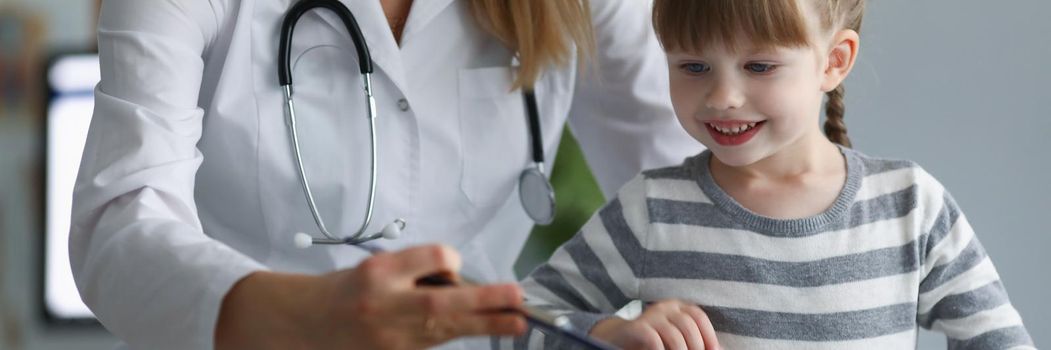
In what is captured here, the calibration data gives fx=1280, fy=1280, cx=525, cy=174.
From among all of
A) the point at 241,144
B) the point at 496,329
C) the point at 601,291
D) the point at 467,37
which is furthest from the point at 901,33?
the point at 496,329

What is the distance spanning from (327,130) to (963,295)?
0.61 m

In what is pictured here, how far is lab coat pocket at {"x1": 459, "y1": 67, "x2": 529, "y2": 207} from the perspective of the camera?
1.33m

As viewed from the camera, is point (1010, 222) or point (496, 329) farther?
point (1010, 222)

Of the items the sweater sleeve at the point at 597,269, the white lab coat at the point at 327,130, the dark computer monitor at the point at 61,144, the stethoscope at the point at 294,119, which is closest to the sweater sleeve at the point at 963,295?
the sweater sleeve at the point at 597,269

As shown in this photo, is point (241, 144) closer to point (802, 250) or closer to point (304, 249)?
point (304, 249)

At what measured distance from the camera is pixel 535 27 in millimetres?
1308

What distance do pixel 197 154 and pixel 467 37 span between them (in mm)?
329

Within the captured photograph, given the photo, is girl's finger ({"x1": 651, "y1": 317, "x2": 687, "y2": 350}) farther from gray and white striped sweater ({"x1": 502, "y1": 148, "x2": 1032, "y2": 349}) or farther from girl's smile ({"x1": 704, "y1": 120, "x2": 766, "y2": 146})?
girl's smile ({"x1": 704, "y1": 120, "x2": 766, "y2": 146})

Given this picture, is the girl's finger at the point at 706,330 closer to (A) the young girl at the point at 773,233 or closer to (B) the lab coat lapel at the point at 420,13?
(A) the young girl at the point at 773,233

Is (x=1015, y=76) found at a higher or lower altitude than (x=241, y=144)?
higher

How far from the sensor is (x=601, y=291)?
1127mm

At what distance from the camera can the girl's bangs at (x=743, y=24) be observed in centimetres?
104

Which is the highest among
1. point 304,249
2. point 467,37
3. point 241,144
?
point 467,37

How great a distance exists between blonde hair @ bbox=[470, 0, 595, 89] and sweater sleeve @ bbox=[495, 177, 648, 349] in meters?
0.22
